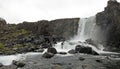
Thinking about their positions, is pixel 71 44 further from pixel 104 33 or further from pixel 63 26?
pixel 63 26

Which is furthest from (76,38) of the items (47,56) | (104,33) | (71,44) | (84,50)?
(47,56)

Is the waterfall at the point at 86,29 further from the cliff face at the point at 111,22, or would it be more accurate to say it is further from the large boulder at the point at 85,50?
the large boulder at the point at 85,50

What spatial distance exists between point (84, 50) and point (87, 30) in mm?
46172

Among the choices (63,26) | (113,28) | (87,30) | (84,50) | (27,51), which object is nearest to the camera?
(84,50)

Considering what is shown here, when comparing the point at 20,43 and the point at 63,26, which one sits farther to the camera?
the point at 63,26

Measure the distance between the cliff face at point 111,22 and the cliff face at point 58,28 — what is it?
17536 millimetres

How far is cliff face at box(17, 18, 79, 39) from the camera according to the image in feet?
453

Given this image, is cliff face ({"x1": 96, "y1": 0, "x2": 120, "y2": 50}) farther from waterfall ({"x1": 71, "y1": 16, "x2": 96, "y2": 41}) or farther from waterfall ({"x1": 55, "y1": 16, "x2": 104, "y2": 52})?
waterfall ({"x1": 71, "y1": 16, "x2": 96, "y2": 41})

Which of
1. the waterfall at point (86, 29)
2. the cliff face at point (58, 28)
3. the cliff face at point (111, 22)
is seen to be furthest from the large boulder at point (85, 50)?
the cliff face at point (58, 28)

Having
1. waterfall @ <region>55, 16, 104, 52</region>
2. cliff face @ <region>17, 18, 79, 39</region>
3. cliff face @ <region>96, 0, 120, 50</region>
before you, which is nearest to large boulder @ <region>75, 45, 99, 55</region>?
cliff face @ <region>96, 0, 120, 50</region>

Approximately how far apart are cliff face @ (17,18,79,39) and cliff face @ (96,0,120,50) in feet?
57.5

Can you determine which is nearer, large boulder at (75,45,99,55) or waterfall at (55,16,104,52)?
large boulder at (75,45,99,55)

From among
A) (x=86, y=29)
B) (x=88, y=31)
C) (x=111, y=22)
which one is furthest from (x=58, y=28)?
(x=111, y=22)

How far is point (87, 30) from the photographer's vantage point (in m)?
128
